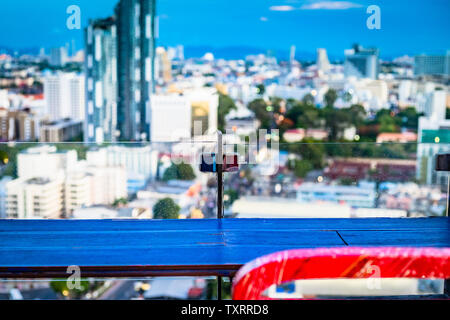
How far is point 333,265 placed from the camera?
0.93m

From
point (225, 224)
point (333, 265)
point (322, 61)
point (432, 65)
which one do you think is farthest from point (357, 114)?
point (333, 265)

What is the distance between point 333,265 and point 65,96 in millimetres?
17148

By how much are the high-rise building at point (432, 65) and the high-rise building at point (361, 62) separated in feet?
3.38

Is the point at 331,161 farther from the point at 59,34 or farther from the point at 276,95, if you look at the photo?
the point at 276,95

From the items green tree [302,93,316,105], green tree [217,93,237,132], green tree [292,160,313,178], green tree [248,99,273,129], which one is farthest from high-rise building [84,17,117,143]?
green tree [292,160,313,178]

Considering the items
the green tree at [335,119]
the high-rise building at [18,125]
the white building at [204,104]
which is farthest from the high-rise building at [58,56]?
the green tree at [335,119]

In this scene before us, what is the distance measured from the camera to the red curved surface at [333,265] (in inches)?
35.9

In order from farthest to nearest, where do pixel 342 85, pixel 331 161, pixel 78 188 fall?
pixel 342 85 < pixel 331 161 < pixel 78 188

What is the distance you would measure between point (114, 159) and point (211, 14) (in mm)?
9806

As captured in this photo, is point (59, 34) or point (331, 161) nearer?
point (331, 161)

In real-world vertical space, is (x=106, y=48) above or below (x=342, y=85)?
above
